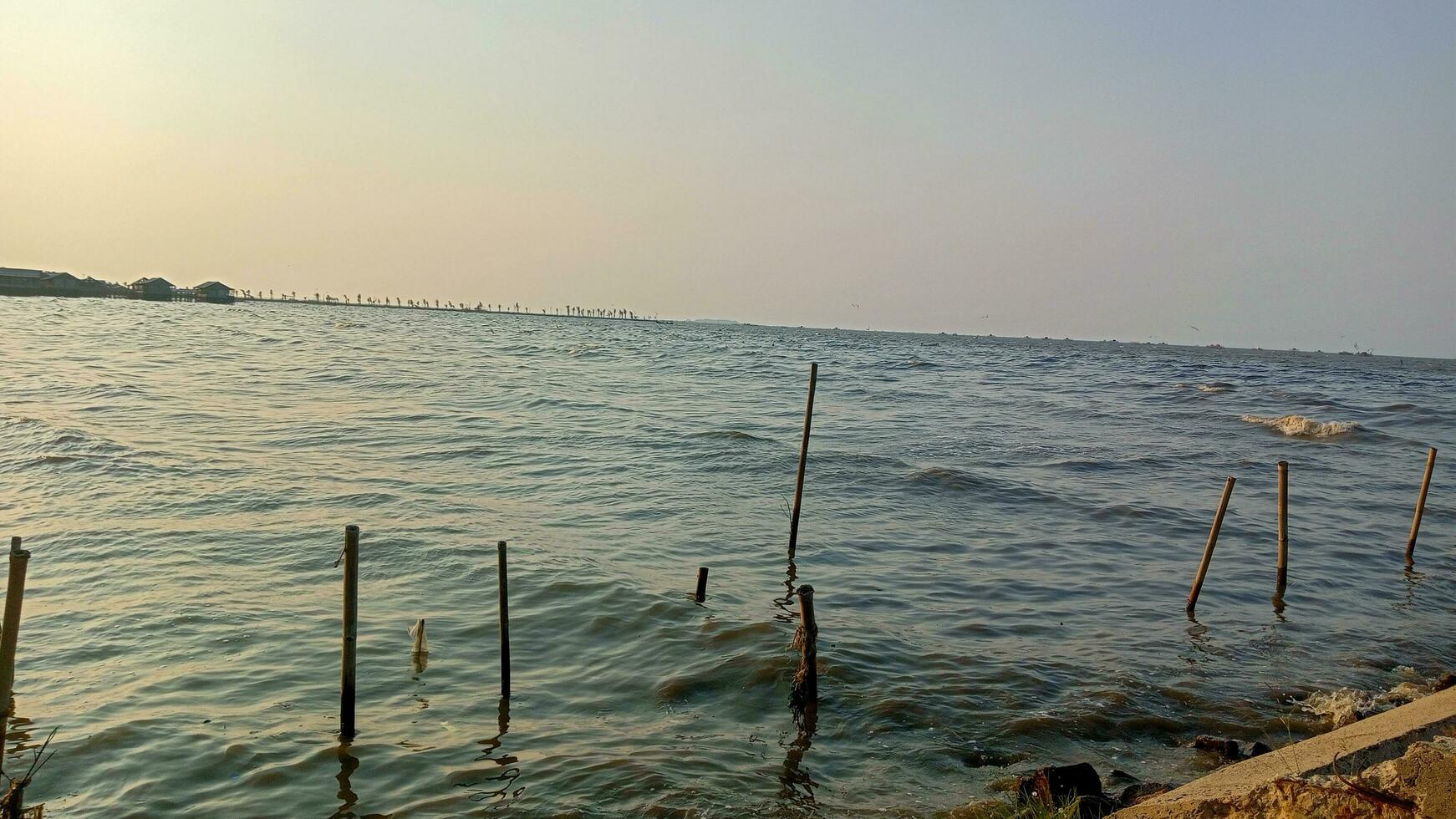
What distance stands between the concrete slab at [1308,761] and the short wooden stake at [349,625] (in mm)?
5039

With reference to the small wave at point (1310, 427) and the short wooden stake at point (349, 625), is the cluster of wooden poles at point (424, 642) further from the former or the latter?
the small wave at point (1310, 427)

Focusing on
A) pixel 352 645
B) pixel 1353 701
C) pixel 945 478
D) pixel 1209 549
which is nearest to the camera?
pixel 352 645

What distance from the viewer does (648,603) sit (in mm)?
11039

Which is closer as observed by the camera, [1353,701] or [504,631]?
[504,631]

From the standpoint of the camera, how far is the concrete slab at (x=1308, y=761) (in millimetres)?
4523

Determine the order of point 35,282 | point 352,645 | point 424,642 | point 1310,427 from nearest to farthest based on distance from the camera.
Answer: point 352,645 → point 424,642 → point 1310,427 → point 35,282

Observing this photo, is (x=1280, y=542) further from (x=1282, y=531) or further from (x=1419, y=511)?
(x=1419, y=511)

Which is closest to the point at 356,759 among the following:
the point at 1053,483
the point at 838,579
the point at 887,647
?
the point at 887,647

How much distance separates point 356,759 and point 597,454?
15028mm

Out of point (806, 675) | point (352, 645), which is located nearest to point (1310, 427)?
point (806, 675)

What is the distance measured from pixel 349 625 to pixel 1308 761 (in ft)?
20.0

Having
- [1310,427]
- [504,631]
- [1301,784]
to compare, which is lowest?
[504,631]

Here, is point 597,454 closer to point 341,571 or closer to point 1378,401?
point 341,571

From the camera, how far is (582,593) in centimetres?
1140
